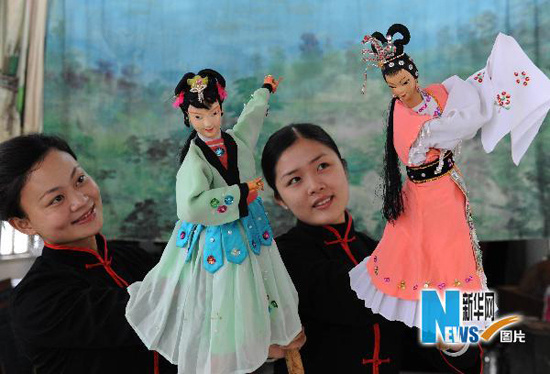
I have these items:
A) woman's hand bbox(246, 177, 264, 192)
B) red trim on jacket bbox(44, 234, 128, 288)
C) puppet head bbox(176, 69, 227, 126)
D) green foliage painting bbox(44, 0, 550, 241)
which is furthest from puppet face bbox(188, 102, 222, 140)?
green foliage painting bbox(44, 0, 550, 241)

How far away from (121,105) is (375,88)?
1.18m

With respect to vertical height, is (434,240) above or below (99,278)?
above

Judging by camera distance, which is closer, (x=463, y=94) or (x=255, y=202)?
(x=463, y=94)

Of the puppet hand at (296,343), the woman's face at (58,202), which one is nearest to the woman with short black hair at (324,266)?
the puppet hand at (296,343)

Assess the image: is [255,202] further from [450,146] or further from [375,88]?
[375,88]

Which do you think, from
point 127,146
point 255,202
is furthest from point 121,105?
point 255,202

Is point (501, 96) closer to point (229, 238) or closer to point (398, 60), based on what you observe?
point (398, 60)

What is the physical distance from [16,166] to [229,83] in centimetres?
134

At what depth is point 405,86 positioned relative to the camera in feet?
3.83

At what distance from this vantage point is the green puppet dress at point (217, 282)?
117 centimetres

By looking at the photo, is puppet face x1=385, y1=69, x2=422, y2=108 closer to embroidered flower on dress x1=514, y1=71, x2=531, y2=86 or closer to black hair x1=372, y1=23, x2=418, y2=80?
black hair x1=372, y1=23, x2=418, y2=80

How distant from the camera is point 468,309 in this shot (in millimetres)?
1192

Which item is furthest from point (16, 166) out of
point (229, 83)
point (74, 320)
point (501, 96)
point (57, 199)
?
point (229, 83)

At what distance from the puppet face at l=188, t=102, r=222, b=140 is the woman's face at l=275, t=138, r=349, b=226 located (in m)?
0.36
